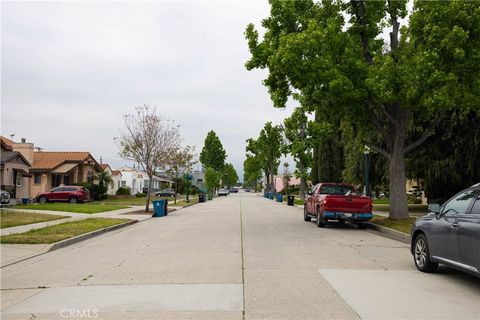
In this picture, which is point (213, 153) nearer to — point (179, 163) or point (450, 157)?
point (179, 163)

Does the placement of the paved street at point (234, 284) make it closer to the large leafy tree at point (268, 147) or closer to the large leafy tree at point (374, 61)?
the large leafy tree at point (374, 61)

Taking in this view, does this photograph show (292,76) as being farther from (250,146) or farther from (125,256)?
(250,146)

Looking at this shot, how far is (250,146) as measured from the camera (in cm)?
8438

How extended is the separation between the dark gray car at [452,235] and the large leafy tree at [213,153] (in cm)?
9134

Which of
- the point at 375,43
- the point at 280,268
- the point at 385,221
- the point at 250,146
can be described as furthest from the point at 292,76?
the point at 250,146

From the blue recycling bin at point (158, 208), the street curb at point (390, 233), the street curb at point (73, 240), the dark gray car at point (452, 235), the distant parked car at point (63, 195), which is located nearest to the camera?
the dark gray car at point (452, 235)

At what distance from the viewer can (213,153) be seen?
101 metres

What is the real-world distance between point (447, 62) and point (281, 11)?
7.05 metres

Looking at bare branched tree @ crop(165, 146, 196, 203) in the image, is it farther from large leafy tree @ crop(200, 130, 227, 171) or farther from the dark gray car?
large leafy tree @ crop(200, 130, 227, 171)

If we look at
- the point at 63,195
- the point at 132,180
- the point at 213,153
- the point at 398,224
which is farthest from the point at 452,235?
the point at 213,153

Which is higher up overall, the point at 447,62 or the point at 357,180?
the point at 447,62

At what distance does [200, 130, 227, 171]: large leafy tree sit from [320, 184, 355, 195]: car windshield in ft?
263

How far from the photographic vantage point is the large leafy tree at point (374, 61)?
15695 mm

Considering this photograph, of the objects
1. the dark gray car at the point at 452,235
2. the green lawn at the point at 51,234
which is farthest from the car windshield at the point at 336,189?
the dark gray car at the point at 452,235
